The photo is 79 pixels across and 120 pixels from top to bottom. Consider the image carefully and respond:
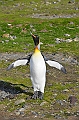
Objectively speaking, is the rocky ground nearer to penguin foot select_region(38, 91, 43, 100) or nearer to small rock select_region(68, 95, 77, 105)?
small rock select_region(68, 95, 77, 105)

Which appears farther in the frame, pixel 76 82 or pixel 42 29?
pixel 42 29

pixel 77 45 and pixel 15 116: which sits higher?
pixel 15 116

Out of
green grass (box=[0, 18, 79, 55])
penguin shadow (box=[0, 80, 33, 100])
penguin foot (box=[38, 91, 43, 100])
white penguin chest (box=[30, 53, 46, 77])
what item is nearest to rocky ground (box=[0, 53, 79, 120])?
penguin shadow (box=[0, 80, 33, 100])

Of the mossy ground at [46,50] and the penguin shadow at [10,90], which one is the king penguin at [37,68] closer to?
the mossy ground at [46,50]

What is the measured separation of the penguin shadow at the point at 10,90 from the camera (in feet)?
45.2

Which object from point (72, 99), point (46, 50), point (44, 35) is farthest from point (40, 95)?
point (44, 35)

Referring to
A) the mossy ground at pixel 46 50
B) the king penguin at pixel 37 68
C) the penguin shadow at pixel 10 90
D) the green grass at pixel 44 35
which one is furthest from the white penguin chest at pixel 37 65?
the green grass at pixel 44 35

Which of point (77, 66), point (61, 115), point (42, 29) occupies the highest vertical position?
point (61, 115)

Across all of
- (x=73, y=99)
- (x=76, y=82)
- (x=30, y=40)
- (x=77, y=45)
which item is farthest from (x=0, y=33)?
(x=73, y=99)

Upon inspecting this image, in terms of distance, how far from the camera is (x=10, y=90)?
14375 millimetres

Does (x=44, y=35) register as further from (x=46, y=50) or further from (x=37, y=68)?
(x=37, y=68)

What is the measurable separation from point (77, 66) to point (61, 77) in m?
1.97

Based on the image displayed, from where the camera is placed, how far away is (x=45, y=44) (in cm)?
2367

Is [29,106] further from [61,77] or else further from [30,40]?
[30,40]
